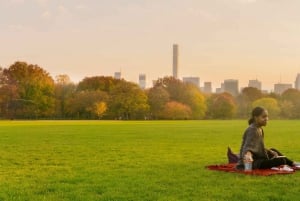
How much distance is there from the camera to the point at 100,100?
103375mm

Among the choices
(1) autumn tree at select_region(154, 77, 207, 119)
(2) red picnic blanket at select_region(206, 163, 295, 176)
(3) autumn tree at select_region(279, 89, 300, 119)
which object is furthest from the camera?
(3) autumn tree at select_region(279, 89, 300, 119)

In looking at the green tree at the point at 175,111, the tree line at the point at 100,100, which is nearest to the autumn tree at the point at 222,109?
the tree line at the point at 100,100

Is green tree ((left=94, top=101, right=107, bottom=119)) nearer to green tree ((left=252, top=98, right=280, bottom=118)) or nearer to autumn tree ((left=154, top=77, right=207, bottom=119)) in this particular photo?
autumn tree ((left=154, top=77, right=207, bottom=119))

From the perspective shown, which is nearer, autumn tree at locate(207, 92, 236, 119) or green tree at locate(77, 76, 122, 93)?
green tree at locate(77, 76, 122, 93)

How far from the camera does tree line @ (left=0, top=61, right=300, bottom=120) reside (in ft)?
330

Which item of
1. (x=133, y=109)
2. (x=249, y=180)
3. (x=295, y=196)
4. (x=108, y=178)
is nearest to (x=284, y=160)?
(x=249, y=180)

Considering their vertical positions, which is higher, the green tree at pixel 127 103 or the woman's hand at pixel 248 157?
the green tree at pixel 127 103

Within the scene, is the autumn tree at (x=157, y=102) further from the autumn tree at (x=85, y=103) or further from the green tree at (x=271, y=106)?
the green tree at (x=271, y=106)

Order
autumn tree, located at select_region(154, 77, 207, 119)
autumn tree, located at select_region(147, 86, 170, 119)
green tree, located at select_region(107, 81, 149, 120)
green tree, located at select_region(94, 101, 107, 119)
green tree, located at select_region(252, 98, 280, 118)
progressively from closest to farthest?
green tree, located at select_region(94, 101, 107, 119), green tree, located at select_region(107, 81, 149, 120), autumn tree, located at select_region(147, 86, 170, 119), autumn tree, located at select_region(154, 77, 207, 119), green tree, located at select_region(252, 98, 280, 118)

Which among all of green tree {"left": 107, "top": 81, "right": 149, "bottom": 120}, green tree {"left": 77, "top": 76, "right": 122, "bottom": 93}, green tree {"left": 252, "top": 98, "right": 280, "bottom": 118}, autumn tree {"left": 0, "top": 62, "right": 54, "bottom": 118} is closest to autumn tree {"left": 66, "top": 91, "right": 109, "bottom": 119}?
green tree {"left": 107, "top": 81, "right": 149, "bottom": 120}

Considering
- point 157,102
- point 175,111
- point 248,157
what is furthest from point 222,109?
point 248,157

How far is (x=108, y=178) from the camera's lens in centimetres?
1091

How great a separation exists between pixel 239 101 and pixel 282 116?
606 inches

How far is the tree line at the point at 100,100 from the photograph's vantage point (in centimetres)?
10062
